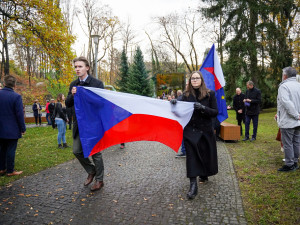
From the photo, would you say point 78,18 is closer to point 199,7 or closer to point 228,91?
point 199,7

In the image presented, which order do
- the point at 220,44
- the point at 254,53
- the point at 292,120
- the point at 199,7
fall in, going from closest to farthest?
the point at 292,120, the point at 254,53, the point at 220,44, the point at 199,7

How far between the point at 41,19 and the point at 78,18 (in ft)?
83.1

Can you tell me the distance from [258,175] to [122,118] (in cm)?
324

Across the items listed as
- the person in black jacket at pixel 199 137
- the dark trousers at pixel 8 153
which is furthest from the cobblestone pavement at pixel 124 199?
the dark trousers at pixel 8 153

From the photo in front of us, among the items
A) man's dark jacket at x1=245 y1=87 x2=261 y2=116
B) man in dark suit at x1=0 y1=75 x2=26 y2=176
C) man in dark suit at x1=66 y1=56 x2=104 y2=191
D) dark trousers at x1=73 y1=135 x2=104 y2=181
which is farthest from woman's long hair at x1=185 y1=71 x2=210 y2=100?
man's dark jacket at x1=245 y1=87 x2=261 y2=116

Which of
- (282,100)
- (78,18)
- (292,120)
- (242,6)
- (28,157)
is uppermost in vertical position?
(78,18)

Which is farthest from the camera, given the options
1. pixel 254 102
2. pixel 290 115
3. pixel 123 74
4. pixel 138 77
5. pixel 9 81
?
pixel 123 74

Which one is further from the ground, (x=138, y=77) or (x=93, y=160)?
(x=138, y=77)

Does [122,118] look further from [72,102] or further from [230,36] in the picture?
[230,36]

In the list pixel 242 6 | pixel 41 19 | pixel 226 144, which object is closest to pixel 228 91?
pixel 242 6

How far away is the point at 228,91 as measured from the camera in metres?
21.8

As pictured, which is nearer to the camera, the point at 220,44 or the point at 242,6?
the point at 242,6

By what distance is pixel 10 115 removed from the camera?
5.16 metres

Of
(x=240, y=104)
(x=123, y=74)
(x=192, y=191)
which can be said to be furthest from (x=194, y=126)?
(x=123, y=74)
